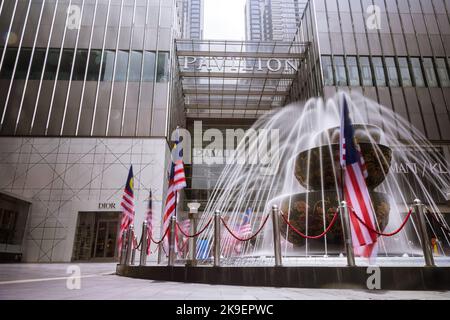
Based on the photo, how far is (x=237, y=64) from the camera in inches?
1106

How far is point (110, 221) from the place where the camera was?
20203mm

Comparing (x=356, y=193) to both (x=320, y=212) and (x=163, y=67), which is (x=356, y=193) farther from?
(x=163, y=67)

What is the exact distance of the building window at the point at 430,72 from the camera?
24734 millimetres

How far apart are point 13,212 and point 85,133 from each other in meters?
6.97

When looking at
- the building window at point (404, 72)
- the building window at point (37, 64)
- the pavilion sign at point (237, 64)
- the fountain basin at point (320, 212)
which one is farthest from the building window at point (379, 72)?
the building window at point (37, 64)

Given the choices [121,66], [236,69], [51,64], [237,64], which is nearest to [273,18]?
[237,64]

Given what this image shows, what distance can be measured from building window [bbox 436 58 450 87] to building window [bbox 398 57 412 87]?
2.78 metres

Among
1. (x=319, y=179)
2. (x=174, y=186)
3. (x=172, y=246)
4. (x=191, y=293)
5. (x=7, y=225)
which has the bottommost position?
(x=191, y=293)

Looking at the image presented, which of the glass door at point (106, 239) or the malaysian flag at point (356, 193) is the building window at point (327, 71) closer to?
the malaysian flag at point (356, 193)

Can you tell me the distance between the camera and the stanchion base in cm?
467

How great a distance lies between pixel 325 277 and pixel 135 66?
880 inches

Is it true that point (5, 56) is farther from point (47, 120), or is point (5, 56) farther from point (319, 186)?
point (319, 186)

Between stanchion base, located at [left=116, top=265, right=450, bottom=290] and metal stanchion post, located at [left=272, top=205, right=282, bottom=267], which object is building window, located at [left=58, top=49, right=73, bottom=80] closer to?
stanchion base, located at [left=116, top=265, right=450, bottom=290]

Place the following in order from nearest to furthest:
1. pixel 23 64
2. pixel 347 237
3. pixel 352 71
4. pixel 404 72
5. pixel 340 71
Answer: pixel 347 237
pixel 23 64
pixel 340 71
pixel 352 71
pixel 404 72
